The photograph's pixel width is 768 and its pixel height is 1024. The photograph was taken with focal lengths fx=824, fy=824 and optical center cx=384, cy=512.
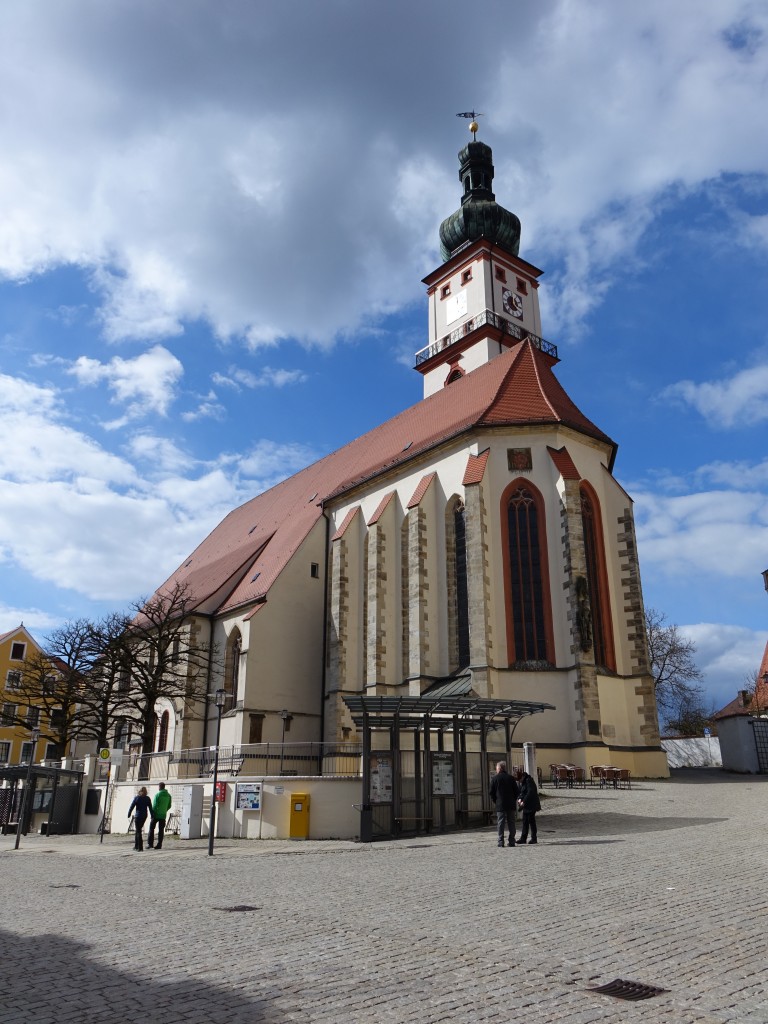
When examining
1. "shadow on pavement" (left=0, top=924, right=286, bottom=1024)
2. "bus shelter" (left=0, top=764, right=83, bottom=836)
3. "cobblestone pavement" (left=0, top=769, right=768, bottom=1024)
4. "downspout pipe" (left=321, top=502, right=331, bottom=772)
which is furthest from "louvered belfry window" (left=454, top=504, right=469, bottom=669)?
"shadow on pavement" (left=0, top=924, right=286, bottom=1024)

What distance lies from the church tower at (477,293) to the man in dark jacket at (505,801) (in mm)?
31140

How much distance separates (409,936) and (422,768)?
1066 centimetres

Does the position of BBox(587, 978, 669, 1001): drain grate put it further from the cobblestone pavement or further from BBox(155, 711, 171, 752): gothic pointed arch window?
BBox(155, 711, 171, 752): gothic pointed arch window

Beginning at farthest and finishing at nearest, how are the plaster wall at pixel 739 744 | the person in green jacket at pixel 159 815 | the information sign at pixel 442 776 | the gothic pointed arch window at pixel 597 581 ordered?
the plaster wall at pixel 739 744 < the gothic pointed arch window at pixel 597 581 < the person in green jacket at pixel 159 815 < the information sign at pixel 442 776

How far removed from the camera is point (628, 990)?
5395 mm

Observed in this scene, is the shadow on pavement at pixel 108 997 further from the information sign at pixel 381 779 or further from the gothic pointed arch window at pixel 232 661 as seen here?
the gothic pointed arch window at pixel 232 661

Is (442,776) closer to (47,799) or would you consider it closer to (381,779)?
(381,779)

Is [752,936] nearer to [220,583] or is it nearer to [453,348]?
[220,583]

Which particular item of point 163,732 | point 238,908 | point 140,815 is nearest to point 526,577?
point 140,815

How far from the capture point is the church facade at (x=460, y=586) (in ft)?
88.7

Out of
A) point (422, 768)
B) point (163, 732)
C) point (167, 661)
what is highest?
point (167, 661)

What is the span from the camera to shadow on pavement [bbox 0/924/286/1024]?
4953 millimetres

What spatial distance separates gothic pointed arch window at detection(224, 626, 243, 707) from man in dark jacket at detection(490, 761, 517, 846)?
23110 mm

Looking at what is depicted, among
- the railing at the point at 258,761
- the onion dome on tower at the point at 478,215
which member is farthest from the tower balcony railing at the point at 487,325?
the railing at the point at 258,761
